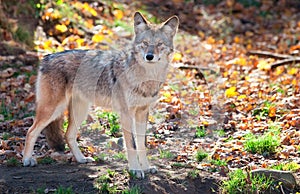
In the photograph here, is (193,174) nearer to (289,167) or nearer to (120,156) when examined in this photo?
(120,156)

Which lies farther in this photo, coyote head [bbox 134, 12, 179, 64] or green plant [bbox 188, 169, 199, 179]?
green plant [bbox 188, 169, 199, 179]

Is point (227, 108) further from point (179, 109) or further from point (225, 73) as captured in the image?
point (225, 73)

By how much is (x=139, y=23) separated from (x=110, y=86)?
89 cm

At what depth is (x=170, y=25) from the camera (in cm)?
636

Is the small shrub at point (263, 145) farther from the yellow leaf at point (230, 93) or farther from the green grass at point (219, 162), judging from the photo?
the yellow leaf at point (230, 93)

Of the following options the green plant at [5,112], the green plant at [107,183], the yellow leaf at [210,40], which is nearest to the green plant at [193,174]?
the green plant at [107,183]

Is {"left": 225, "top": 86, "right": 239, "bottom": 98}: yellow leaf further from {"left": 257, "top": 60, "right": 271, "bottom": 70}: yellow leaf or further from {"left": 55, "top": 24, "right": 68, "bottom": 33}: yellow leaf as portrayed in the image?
{"left": 55, "top": 24, "right": 68, "bottom": 33}: yellow leaf

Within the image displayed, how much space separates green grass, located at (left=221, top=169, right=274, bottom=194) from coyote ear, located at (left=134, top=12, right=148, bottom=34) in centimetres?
206

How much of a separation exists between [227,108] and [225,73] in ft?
6.27

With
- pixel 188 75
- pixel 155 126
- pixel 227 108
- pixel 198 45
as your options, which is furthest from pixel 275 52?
pixel 155 126

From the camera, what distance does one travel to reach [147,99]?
6.39 metres

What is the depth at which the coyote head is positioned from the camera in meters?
6.04

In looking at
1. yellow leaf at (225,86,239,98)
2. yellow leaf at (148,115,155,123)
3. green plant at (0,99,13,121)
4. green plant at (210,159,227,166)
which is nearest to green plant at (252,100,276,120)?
yellow leaf at (225,86,239,98)

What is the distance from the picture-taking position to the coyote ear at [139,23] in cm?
627
